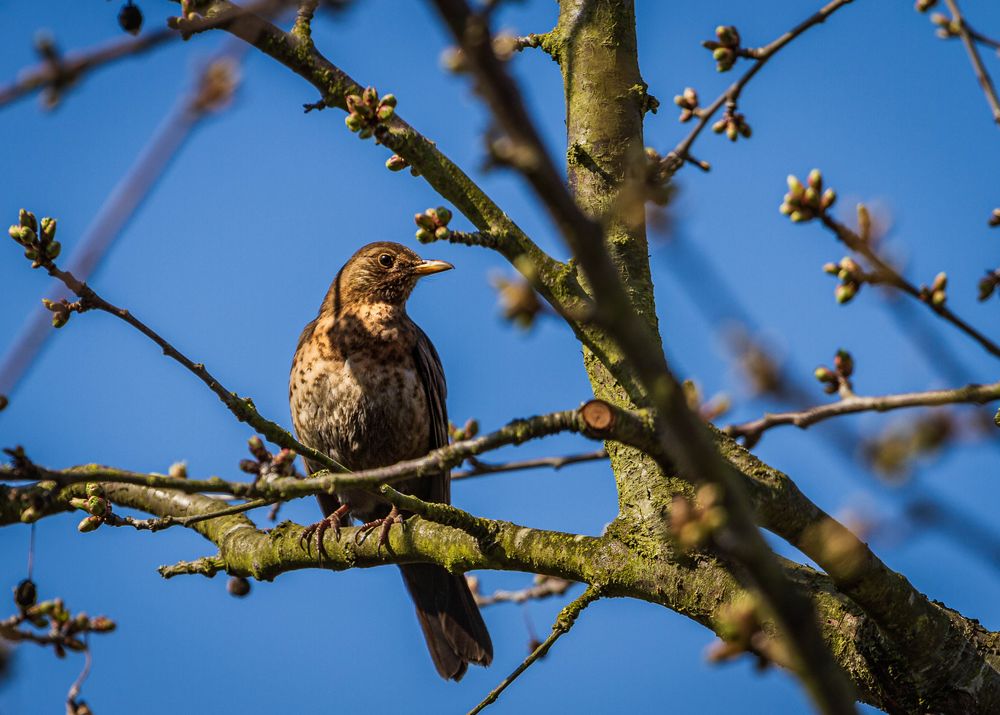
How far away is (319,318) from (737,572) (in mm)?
3477

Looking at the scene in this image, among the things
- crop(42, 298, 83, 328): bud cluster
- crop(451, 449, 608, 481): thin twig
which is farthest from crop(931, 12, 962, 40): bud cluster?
crop(42, 298, 83, 328): bud cluster

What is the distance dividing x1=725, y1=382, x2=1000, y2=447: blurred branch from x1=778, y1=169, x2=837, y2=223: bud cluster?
35 centimetres

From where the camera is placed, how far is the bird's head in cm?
618

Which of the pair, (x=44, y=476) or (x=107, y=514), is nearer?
(x=44, y=476)

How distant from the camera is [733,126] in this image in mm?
3467

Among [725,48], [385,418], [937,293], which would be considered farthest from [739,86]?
[385,418]

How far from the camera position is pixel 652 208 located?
1.68m

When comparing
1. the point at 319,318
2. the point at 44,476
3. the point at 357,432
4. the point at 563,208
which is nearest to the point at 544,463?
the point at 44,476

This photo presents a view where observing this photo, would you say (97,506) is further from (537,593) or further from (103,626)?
(537,593)

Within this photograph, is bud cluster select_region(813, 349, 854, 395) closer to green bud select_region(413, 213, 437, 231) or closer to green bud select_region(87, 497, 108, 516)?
green bud select_region(413, 213, 437, 231)

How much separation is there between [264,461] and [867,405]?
2.48 metres

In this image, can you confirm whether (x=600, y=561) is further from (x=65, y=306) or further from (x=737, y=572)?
(x=65, y=306)

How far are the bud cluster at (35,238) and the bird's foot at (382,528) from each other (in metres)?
1.75

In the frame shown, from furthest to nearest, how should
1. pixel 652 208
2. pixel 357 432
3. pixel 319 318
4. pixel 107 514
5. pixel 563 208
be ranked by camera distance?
pixel 319 318
pixel 357 432
pixel 107 514
pixel 652 208
pixel 563 208
